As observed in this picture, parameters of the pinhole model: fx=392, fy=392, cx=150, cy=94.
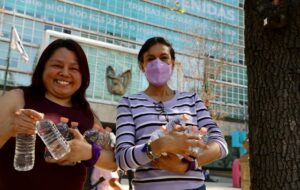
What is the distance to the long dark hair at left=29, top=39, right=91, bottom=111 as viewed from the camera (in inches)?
82.6

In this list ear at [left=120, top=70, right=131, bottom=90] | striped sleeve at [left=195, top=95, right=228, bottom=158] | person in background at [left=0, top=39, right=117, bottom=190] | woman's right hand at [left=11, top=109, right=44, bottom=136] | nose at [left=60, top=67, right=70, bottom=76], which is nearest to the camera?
woman's right hand at [left=11, top=109, right=44, bottom=136]

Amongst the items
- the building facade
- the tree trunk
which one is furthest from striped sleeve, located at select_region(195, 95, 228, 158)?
the building facade

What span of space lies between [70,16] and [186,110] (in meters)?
31.9

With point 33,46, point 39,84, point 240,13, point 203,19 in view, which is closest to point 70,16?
point 33,46

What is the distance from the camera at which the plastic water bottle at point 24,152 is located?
1796 millimetres

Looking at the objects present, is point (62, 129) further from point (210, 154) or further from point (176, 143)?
point (210, 154)

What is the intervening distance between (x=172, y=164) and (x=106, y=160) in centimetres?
37

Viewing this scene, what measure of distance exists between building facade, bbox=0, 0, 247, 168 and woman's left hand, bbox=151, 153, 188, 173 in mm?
17541

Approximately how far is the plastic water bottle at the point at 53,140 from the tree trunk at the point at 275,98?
4.39 ft

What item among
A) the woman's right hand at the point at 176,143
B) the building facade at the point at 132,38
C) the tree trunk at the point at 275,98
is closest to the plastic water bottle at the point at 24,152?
the woman's right hand at the point at 176,143

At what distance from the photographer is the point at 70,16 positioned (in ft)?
107

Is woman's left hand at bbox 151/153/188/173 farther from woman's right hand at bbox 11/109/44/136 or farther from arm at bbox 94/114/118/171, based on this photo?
woman's right hand at bbox 11/109/44/136

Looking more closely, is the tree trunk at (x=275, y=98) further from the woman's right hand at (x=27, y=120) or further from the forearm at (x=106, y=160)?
the woman's right hand at (x=27, y=120)

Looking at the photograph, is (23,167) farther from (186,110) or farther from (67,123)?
(186,110)
